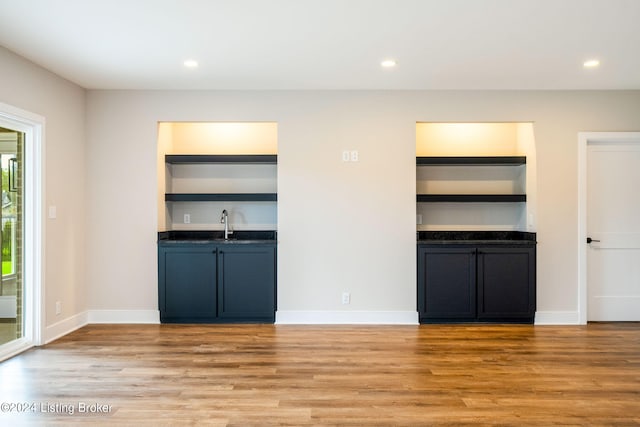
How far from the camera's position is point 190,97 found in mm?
4754

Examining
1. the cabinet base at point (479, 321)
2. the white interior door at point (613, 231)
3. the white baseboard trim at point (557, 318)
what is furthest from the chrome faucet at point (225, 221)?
the white interior door at point (613, 231)

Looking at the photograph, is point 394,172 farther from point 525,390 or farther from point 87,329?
point 87,329

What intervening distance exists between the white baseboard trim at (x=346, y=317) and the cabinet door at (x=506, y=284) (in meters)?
0.77

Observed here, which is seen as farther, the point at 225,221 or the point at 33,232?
the point at 225,221

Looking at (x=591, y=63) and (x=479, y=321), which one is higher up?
(x=591, y=63)

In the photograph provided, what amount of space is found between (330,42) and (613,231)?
3749 mm

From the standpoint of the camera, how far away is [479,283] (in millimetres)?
4590

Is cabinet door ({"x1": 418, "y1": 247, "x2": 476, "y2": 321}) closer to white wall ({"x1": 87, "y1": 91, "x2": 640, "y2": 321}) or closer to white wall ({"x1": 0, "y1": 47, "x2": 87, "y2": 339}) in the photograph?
white wall ({"x1": 87, "y1": 91, "x2": 640, "y2": 321})

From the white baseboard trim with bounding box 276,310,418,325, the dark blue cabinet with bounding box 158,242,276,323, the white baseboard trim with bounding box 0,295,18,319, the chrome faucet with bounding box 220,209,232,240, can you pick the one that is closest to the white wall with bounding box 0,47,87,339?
the white baseboard trim with bounding box 0,295,18,319

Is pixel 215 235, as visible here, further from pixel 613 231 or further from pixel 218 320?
pixel 613 231

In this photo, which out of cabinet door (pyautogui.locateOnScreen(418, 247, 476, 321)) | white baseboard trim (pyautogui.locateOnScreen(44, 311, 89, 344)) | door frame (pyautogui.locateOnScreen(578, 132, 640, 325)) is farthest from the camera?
door frame (pyautogui.locateOnScreen(578, 132, 640, 325))

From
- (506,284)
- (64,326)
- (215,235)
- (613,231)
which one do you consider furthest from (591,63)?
(64,326)

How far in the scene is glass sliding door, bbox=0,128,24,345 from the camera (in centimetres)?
370

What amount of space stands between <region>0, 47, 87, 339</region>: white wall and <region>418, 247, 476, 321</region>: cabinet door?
3.60m
